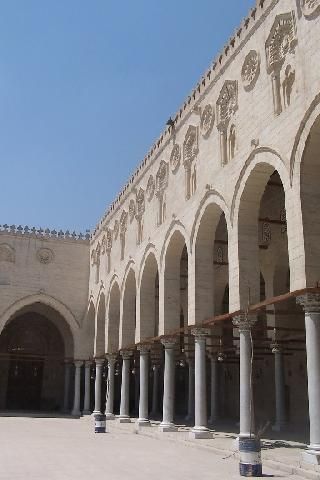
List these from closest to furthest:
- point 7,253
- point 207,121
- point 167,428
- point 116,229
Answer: point 207,121 → point 167,428 → point 116,229 → point 7,253

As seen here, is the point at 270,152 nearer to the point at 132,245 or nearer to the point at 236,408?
the point at 132,245

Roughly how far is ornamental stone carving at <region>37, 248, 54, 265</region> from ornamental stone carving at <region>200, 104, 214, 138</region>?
16.1 m

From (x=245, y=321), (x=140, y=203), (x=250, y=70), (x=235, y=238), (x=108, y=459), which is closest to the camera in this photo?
(x=108, y=459)

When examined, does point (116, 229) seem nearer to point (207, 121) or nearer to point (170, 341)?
point (170, 341)

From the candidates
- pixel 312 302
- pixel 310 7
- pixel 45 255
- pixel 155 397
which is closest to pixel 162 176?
pixel 310 7

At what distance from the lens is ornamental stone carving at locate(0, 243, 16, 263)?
29.6m

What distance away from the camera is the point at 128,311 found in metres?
23.2

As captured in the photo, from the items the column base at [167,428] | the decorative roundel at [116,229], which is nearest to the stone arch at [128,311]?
the decorative roundel at [116,229]

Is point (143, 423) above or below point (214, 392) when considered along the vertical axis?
below

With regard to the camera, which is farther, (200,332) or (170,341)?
(170,341)

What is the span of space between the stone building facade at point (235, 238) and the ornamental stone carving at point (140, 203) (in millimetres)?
53

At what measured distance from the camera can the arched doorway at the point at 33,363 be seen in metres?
32.5

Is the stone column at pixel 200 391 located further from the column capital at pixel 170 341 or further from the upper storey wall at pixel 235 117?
the upper storey wall at pixel 235 117

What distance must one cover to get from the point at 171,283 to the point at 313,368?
8.94 m
